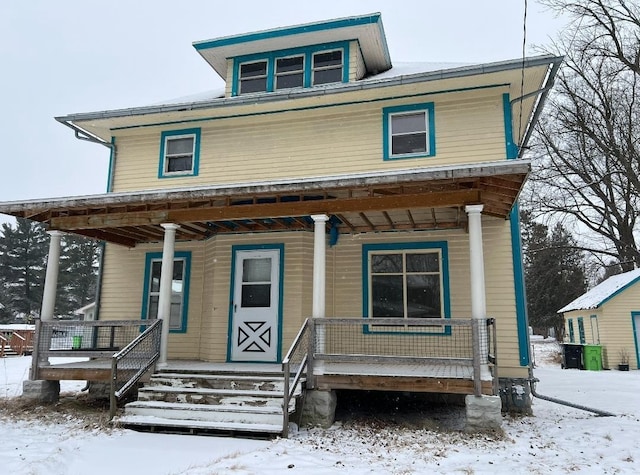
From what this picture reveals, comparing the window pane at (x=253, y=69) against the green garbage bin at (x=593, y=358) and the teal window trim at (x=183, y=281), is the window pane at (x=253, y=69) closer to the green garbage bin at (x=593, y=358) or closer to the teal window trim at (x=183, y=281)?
the teal window trim at (x=183, y=281)

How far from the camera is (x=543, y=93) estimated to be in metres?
9.88

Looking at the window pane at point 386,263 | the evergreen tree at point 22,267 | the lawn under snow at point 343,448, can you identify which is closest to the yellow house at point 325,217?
the window pane at point 386,263

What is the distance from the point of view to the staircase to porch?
22.5 feet

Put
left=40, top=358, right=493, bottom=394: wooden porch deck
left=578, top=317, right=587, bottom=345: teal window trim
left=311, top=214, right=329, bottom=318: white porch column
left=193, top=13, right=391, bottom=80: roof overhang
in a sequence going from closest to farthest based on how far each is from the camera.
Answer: left=40, top=358, right=493, bottom=394: wooden porch deck < left=311, top=214, right=329, bottom=318: white porch column < left=193, top=13, right=391, bottom=80: roof overhang < left=578, top=317, right=587, bottom=345: teal window trim

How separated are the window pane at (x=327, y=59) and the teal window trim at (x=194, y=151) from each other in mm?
3015

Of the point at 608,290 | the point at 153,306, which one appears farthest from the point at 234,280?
the point at 608,290

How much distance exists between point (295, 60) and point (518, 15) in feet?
17.3

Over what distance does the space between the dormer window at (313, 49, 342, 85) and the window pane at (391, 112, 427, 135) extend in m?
1.99

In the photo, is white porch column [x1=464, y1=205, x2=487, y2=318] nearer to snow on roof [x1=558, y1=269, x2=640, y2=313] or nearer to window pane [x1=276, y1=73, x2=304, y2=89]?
window pane [x1=276, y1=73, x2=304, y2=89]

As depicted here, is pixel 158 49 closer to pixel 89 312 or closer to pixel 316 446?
pixel 89 312

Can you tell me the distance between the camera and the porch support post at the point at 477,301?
6.99m

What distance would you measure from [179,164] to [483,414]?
7838 millimetres

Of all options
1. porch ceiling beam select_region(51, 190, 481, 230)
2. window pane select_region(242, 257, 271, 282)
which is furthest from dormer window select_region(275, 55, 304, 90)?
porch ceiling beam select_region(51, 190, 481, 230)

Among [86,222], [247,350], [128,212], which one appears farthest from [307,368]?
[86,222]
